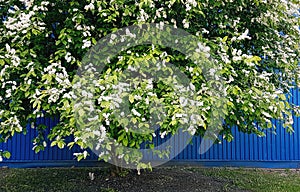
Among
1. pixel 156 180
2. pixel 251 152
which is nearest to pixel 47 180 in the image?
pixel 156 180

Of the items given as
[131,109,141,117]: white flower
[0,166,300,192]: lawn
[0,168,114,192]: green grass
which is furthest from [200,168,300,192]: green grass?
[131,109,141,117]: white flower

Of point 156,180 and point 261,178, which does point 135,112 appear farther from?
point 261,178

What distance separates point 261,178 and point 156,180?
76.4 inches

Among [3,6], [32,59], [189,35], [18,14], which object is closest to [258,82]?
[189,35]

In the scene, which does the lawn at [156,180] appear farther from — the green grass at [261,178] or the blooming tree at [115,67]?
the blooming tree at [115,67]

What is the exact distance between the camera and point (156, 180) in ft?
16.8

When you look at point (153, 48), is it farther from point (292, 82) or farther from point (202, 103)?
point (292, 82)

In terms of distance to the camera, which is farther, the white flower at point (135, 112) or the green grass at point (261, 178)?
the green grass at point (261, 178)

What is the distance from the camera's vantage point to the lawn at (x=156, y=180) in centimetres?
485

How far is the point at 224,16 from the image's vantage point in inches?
159

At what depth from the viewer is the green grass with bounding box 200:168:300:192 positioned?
5.26 meters

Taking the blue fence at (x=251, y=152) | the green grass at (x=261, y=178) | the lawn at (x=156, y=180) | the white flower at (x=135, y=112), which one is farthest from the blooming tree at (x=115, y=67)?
the blue fence at (x=251, y=152)

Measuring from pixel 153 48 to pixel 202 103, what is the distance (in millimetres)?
763

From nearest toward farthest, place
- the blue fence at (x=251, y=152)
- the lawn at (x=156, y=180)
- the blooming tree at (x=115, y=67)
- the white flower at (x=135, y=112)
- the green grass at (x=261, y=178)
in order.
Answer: the white flower at (x=135, y=112) → the blooming tree at (x=115, y=67) → the lawn at (x=156, y=180) → the green grass at (x=261, y=178) → the blue fence at (x=251, y=152)
